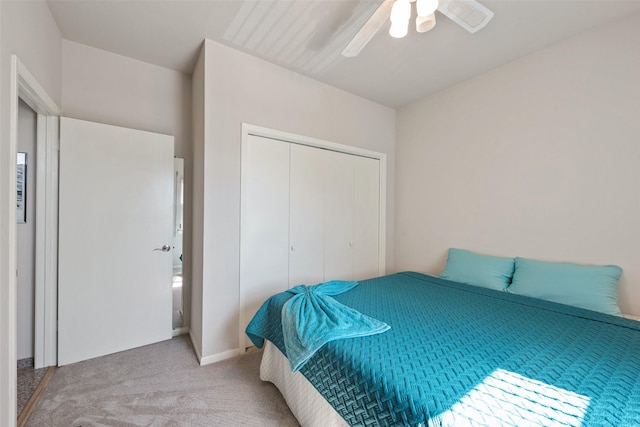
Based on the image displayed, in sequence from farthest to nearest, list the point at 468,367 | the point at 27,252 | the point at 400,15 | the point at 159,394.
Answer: the point at 27,252
the point at 159,394
the point at 400,15
the point at 468,367

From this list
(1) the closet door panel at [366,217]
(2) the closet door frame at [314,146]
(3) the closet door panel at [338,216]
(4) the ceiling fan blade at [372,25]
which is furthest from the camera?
(1) the closet door panel at [366,217]

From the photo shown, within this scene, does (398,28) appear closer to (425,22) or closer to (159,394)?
(425,22)

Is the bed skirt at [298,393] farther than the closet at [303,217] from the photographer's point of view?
No

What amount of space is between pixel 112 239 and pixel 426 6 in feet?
9.31

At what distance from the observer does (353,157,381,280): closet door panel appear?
3.18 m

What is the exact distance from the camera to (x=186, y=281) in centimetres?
271

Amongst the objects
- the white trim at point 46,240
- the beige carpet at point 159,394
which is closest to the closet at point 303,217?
the beige carpet at point 159,394

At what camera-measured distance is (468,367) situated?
1.09 meters

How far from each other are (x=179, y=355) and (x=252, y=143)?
1.97m

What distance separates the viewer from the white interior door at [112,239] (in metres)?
2.10

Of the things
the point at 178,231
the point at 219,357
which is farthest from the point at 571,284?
the point at 178,231

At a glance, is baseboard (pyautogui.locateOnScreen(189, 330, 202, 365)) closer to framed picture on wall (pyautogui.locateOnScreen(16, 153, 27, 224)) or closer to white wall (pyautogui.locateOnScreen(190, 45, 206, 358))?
white wall (pyautogui.locateOnScreen(190, 45, 206, 358))

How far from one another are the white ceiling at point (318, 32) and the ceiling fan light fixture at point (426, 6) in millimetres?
420

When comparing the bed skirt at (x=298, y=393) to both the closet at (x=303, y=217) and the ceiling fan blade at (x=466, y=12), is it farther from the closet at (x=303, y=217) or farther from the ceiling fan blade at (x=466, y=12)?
the ceiling fan blade at (x=466, y=12)
